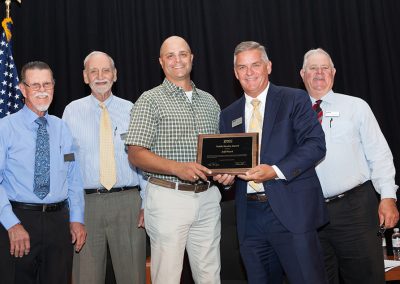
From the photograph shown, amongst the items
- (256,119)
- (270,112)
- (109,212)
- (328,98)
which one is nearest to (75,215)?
(109,212)

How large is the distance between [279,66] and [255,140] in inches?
109

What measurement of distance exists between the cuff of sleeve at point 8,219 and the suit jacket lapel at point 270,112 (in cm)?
166

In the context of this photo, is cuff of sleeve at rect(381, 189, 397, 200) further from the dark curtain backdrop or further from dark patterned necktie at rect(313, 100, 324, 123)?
the dark curtain backdrop

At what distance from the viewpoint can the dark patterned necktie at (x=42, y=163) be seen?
10.8ft

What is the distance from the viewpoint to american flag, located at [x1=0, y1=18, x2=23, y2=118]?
4988 millimetres

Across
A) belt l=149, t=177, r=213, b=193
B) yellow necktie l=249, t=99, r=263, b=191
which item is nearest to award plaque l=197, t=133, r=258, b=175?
yellow necktie l=249, t=99, r=263, b=191

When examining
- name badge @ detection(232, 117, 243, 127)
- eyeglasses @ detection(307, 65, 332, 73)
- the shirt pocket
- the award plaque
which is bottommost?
the award plaque

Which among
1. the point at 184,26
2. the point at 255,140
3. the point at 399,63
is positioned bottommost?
the point at 255,140

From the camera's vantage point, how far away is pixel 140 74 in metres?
5.80

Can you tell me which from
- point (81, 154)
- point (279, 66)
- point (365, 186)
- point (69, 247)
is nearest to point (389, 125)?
point (279, 66)

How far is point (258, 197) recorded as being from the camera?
119 inches

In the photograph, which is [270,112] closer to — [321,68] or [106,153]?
[321,68]

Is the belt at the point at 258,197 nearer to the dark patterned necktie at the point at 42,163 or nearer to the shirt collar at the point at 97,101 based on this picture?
the dark patterned necktie at the point at 42,163

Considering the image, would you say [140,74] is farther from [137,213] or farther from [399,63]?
[399,63]
